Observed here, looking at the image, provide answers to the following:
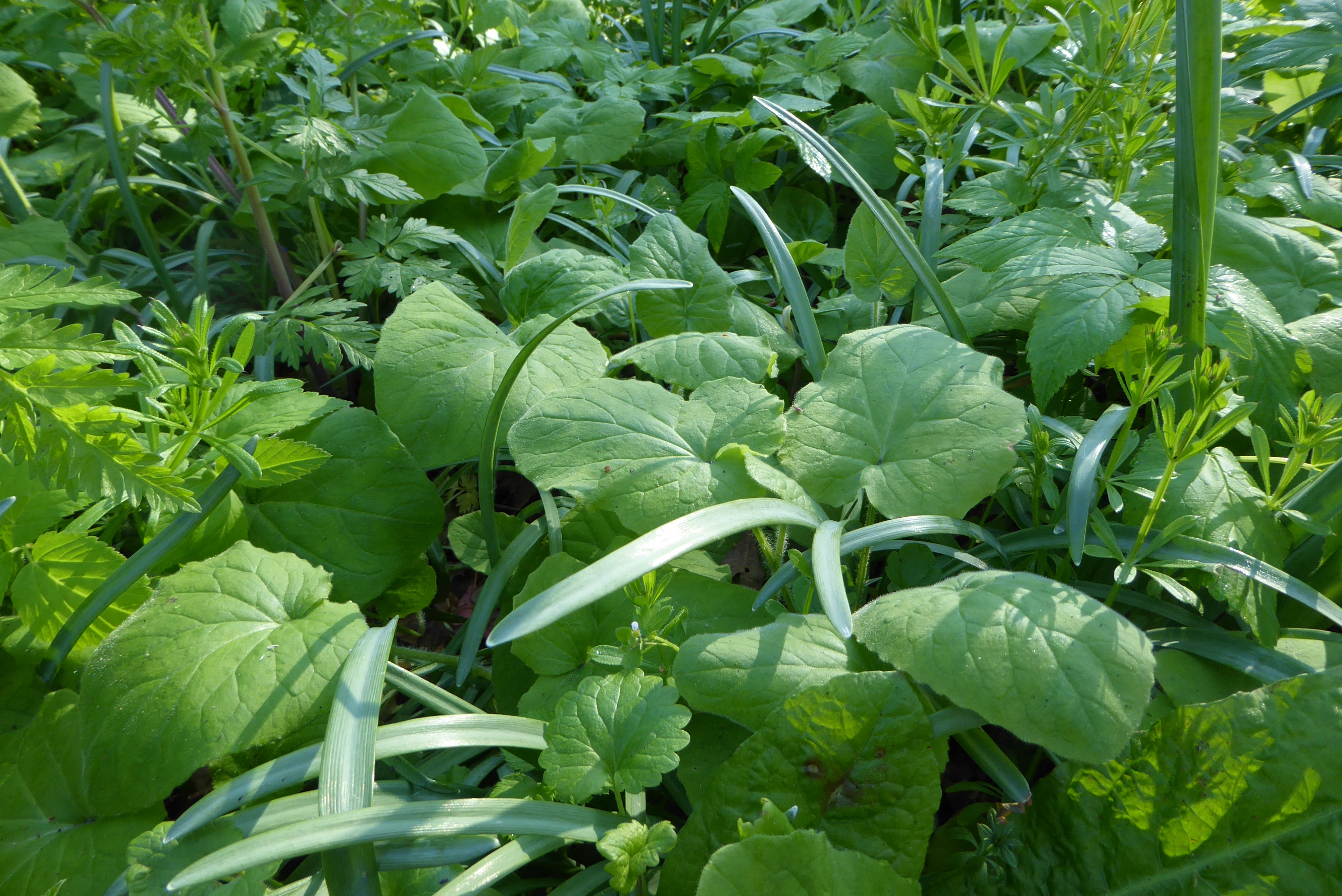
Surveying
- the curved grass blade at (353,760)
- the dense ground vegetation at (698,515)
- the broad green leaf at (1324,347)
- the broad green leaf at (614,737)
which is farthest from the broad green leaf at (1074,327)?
the curved grass blade at (353,760)

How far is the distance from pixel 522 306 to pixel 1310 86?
6.87ft

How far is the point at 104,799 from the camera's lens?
971 mm

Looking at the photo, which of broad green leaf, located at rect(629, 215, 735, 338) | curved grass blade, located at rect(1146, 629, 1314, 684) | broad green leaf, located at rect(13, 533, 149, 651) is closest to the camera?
curved grass blade, located at rect(1146, 629, 1314, 684)

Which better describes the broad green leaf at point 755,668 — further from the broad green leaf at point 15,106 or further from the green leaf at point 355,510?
the broad green leaf at point 15,106

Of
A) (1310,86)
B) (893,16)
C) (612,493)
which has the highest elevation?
(893,16)

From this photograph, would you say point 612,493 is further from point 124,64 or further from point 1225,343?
point 124,64

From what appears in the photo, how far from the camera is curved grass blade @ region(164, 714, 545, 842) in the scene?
90 centimetres

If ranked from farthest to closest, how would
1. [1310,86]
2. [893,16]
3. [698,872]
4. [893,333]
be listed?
[1310,86] → [893,16] → [893,333] → [698,872]

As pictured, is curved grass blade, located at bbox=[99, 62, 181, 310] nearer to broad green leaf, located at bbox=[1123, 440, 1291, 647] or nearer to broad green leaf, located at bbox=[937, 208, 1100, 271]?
broad green leaf, located at bbox=[937, 208, 1100, 271]

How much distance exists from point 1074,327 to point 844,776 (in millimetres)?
756

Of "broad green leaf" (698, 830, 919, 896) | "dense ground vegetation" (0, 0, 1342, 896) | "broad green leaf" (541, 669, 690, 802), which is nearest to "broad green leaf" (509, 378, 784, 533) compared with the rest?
"dense ground vegetation" (0, 0, 1342, 896)

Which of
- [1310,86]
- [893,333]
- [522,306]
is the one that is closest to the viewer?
[893,333]

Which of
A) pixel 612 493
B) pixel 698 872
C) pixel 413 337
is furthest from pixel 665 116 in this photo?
pixel 698 872

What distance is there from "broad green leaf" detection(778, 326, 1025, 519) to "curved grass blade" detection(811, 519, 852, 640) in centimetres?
10
